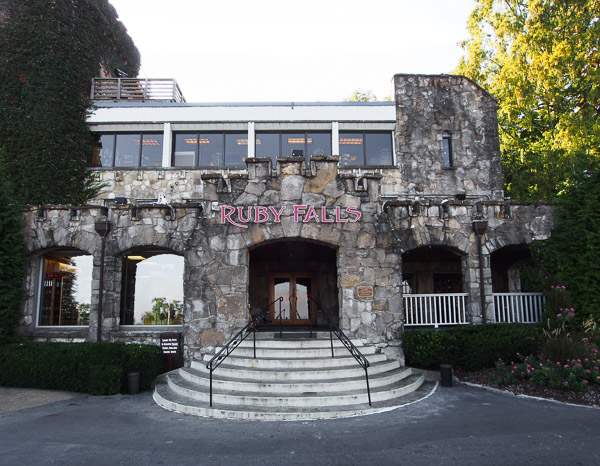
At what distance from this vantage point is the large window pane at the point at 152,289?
1289 cm

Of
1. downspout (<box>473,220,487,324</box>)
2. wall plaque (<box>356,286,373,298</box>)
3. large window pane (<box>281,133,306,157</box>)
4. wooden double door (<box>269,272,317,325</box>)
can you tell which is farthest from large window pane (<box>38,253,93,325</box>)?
downspout (<box>473,220,487,324</box>)

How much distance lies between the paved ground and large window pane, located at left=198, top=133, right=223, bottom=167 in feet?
33.6

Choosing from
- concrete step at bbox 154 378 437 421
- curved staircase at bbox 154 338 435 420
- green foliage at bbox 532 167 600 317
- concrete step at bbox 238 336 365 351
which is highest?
green foliage at bbox 532 167 600 317

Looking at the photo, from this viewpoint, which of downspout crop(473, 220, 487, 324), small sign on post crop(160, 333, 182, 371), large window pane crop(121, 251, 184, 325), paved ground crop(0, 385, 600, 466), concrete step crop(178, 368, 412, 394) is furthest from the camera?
large window pane crop(121, 251, 184, 325)

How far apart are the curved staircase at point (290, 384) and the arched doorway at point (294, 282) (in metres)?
3.60

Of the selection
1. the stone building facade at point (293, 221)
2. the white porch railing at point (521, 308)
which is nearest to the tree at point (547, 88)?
the stone building facade at point (293, 221)

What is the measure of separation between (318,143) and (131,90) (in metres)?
8.45

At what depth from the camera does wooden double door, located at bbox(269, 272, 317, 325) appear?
46.3 feet

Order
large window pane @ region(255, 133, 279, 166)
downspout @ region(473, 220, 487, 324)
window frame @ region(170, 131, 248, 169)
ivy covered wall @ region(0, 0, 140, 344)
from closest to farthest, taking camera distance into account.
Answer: downspout @ region(473, 220, 487, 324) < ivy covered wall @ region(0, 0, 140, 344) < window frame @ region(170, 131, 248, 169) < large window pane @ region(255, 133, 279, 166)

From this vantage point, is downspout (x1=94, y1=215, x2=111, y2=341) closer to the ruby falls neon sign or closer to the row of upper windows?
the ruby falls neon sign

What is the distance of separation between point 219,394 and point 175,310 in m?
5.36

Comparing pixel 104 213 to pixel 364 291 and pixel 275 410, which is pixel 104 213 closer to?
pixel 364 291

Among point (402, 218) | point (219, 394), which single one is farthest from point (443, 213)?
point (219, 394)

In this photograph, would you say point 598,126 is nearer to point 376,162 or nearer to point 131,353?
point 376,162
